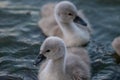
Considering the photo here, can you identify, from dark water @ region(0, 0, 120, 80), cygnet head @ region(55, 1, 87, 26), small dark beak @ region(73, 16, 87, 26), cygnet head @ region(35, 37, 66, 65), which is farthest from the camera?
small dark beak @ region(73, 16, 87, 26)

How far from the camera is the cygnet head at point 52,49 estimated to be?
19.3 ft

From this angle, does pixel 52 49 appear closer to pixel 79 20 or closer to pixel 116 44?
pixel 79 20

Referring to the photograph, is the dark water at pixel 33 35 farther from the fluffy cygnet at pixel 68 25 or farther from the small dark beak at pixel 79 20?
the small dark beak at pixel 79 20

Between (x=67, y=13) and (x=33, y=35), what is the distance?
898mm

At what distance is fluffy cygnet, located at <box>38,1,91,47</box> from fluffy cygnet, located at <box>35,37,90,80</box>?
0.82 metres

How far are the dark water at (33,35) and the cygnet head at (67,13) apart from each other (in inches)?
Answer: 20.3

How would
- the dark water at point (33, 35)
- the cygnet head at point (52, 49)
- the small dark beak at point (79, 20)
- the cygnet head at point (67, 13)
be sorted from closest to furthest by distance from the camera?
the cygnet head at point (52, 49), the dark water at point (33, 35), the cygnet head at point (67, 13), the small dark beak at point (79, 20)

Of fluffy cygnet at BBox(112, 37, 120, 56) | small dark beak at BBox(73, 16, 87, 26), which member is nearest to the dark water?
fluffy cygnet at BBox(112, 37, 120, 56)

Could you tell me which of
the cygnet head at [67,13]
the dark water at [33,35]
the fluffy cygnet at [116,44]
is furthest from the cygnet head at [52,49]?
the fluffy cygnet at [116,44]

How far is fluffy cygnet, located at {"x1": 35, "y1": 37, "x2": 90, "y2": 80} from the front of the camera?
5910 mm

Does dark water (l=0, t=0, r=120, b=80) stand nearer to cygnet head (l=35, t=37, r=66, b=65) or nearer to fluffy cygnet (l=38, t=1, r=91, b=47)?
fluffy cygnet (l=38, t=1, r=91, b=47)

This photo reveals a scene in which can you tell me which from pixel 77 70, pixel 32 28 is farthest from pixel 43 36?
pixel 77 70

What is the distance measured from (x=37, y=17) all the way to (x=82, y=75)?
2.17 metres

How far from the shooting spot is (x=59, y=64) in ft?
19.7
